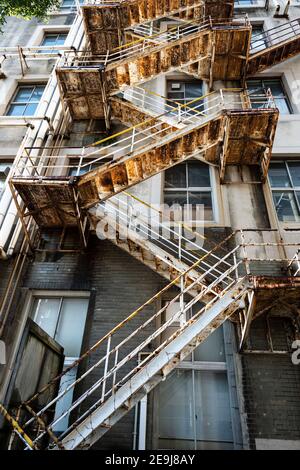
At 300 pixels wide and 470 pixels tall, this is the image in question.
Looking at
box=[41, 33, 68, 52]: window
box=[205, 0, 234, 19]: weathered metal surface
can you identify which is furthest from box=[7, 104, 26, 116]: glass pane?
box=[205, 0, 234, 19]: weathered metal surface

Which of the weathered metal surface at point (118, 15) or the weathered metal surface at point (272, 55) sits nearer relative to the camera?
the weathered metal surface at point (118, 15)

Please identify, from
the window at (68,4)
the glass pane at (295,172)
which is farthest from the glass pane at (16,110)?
the glass pane at (295,172)

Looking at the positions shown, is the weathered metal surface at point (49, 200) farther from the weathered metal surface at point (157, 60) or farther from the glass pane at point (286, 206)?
the glass pane at point (286, 206)

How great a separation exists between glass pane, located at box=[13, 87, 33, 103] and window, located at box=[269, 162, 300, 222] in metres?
10.3

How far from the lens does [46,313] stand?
809cm

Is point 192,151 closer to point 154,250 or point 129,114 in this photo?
point 154,250

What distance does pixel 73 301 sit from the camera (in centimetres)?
823

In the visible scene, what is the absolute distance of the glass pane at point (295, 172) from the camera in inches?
390

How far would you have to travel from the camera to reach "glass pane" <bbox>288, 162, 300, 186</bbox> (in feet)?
32.5

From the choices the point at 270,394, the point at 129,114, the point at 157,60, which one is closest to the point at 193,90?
the point at 157,60

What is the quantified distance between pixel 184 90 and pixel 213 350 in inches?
409

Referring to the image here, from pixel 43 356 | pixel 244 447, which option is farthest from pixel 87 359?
pixel 244 447

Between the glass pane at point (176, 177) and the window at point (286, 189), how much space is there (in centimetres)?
286

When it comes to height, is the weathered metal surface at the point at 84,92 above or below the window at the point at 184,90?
below
